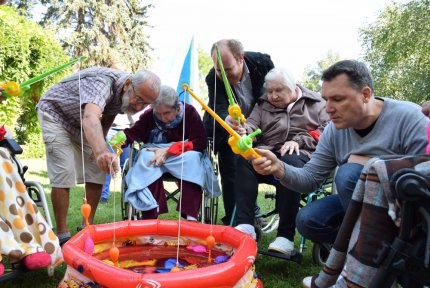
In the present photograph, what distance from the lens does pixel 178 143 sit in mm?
3037

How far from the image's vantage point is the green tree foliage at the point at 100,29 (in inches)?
738

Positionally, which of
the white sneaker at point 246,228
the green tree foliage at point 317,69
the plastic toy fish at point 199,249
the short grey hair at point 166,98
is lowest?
the green tree foliage at point 317,69

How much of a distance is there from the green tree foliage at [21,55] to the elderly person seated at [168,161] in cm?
550

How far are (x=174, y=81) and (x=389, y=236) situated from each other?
7511mm

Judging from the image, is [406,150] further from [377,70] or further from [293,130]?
[377,70]

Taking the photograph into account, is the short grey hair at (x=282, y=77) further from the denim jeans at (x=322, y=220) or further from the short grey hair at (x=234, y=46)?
the denim jeans at (x=322, y=220)

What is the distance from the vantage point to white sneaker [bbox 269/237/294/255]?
257 centimetres

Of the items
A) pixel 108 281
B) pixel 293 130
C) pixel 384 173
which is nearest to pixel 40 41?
pixel 293 130

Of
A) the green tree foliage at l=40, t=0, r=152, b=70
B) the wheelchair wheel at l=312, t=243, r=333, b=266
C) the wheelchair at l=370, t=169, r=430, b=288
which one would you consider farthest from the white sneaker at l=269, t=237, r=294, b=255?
the green tree foliage at l=40, t=0, r=152, b=70

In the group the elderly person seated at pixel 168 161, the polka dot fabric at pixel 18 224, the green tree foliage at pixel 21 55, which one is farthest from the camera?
the green tree foliage at pixel 21 55

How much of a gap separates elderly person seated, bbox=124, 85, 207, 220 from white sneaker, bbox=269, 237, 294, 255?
626mm

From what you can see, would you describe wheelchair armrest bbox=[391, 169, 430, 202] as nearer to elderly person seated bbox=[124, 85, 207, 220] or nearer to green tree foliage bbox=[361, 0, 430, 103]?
elderly person seated bbox=[124, 85, 207, 220]

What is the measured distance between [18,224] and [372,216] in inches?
65.5

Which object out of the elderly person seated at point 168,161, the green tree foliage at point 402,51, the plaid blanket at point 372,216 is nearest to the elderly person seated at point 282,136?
the elderly person seated at point 168,161
